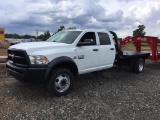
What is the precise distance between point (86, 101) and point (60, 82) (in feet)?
2.95

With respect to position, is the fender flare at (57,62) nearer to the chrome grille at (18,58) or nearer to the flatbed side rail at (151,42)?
the chrome grille at (18,58)

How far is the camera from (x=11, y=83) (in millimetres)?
7680

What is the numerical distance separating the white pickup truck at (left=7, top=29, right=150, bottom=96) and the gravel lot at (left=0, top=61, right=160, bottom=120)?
0.52 meters

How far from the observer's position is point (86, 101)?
6.27m

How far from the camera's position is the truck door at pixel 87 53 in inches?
281

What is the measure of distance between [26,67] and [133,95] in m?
3.25

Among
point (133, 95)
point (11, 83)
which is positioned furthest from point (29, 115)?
point (133, 95)

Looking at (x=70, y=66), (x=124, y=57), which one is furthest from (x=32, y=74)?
(x=124, y=57)

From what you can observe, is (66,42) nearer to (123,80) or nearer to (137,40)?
(123,80)

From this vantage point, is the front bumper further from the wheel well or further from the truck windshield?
the truck windshield

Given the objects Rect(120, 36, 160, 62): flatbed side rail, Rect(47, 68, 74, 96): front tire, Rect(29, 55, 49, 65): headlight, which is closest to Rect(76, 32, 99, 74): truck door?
Rect(47, 68, 74, 96): front tire

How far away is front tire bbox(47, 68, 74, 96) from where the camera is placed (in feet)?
20.5

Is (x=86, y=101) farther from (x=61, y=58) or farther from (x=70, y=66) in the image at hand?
(x=61, y=58)

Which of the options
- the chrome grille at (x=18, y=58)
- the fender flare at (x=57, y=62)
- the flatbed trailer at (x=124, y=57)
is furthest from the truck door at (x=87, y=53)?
the flatbed trailer at (x=124, y=57)
